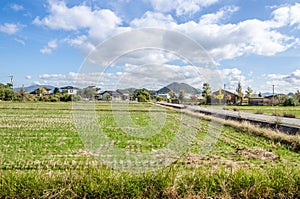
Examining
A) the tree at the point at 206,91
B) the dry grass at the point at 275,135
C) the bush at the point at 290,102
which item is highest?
the tree at the point at 206,91

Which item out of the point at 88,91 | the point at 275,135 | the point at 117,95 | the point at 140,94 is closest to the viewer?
the point at 88,91

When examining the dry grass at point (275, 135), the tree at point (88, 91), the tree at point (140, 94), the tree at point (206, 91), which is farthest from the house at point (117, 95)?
the dry grass at point (275, 135)

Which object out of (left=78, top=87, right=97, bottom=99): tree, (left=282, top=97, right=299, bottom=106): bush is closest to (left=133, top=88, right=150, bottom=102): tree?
(left=78, top=87, right=97, bottom=99): tree

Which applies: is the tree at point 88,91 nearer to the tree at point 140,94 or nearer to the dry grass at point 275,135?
the tree at point 140,94

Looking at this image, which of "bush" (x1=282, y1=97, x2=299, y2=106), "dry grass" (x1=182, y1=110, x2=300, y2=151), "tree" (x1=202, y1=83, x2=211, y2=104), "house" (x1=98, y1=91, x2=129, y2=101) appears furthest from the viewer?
"bush" (x1=282, y1=97, x2=299, y2=106)

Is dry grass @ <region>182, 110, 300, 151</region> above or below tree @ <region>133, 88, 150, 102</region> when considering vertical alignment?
below

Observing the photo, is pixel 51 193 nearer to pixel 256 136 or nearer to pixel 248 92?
pixel 256 136

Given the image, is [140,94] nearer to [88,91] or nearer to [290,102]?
[88,91]

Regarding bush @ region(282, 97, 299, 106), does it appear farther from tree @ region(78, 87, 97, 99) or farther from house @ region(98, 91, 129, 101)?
tree @ region(78, 87, 97, 99)

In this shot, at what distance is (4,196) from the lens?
3.15m

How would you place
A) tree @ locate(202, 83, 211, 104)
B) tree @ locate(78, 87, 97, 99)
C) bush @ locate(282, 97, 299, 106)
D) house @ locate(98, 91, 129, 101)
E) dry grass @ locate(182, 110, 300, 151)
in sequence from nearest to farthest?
tree @ locate(78, 87, 97, 99) → tree @ locate(202, 83, 211, 104) → dry grass @ locate(182, 110, 300, 151) → house @ locate(98, 91, 129, 101) → bush @ locate(282, 97, 299, 106)

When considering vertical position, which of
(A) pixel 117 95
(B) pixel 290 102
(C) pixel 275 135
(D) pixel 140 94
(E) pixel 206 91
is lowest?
(C) pixel 275 135

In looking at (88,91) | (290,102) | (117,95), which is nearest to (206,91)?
(117,95)

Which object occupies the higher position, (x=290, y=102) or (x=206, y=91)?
(x=206, y=91)
